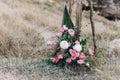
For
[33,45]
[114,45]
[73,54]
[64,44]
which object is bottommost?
[114,45]

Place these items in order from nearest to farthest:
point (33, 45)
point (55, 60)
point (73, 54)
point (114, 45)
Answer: point (73, 54) < point (55, 60) < point (33, 45) < point (114, 45)

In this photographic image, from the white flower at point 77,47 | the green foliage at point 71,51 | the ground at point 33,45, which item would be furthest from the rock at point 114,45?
the white flower at point 77,47

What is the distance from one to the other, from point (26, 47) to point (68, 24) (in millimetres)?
1197

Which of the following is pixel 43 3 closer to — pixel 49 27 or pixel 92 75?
pixel 49 27

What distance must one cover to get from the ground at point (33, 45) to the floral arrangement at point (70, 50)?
15cm

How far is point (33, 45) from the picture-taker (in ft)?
20.3

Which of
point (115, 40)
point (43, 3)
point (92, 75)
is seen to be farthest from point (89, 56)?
point (43, 3)

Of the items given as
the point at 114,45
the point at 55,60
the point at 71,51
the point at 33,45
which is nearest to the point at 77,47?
the point at 71,51

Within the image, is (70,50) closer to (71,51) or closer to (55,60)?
(71,51)

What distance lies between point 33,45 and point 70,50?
1.59 m

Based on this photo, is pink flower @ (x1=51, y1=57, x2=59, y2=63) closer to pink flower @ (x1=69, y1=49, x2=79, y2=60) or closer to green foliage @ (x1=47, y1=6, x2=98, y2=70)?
green foliage @ (x1=47, y1=6, x2=98, y2=70)

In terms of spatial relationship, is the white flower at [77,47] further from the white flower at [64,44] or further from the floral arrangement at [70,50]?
the white flower at [64,44]

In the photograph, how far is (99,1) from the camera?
34.6ft

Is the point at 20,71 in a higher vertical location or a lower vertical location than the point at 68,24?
lower
